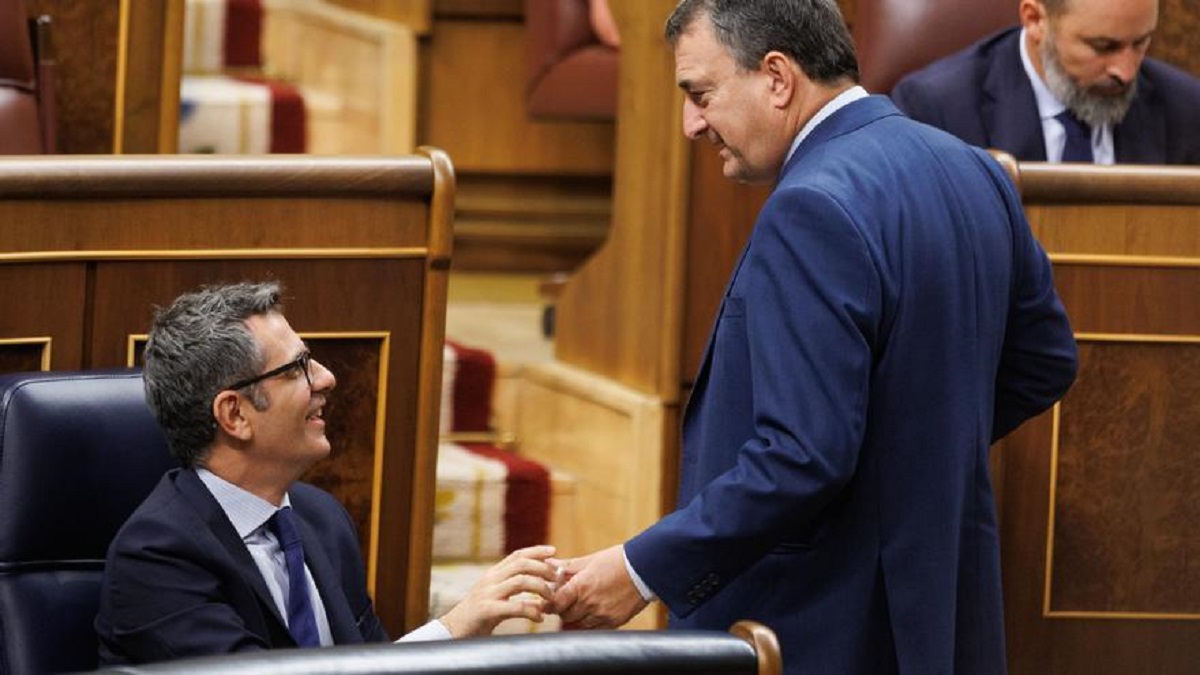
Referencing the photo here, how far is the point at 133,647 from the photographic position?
1354 mm

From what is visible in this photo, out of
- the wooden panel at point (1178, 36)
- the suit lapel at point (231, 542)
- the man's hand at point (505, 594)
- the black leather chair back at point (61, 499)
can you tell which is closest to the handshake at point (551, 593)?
the man's hand at point (505, 594)

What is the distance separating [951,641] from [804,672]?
0.09 m

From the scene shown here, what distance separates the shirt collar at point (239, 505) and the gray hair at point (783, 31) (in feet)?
1.42

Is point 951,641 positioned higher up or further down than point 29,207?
further down

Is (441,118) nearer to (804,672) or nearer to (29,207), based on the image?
(29,207)

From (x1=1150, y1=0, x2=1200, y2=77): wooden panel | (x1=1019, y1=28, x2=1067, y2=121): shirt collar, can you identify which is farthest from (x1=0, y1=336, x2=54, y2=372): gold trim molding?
(x1=1150, y1=0, x2=1200, y2=77): wooden panel

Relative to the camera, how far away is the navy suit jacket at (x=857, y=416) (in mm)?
1245

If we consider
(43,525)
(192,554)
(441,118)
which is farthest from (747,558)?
(441,118)

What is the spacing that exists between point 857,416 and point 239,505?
428 mm

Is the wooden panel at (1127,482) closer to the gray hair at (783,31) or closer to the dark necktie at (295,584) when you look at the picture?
the gray hair at (783,31)

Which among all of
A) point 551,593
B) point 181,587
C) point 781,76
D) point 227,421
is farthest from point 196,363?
point 781,76

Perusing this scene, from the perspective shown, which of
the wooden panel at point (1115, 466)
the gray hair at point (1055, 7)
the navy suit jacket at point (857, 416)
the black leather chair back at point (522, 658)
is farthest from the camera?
the gray hair at point (1055, 7)

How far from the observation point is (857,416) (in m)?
1.25

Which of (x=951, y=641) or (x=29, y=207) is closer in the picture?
(x=951, y=641)
